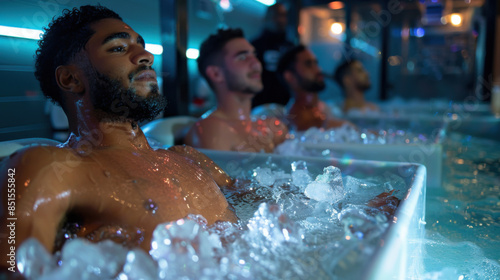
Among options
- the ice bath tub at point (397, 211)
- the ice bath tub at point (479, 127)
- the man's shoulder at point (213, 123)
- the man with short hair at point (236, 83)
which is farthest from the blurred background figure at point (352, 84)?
the ice bath tub at point (397, 211)

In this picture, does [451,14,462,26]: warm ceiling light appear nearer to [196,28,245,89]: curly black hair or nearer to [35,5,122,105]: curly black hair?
[196,28,245,89]: curly black hair

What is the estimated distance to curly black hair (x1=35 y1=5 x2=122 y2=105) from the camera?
3.78 ft

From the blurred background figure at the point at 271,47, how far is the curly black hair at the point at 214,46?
Answer: 4.95 ft

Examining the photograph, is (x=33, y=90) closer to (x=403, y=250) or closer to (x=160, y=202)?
(x=160, y=202)

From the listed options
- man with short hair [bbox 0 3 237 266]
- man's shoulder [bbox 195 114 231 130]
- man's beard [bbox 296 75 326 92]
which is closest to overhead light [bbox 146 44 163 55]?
man's shoulder [bbox 195 114 231 130]

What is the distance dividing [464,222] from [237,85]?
119 centimetres

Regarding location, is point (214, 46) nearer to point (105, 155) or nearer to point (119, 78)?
point (119, 78)

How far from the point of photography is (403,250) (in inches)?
33.0

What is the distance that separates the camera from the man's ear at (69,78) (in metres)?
1.14

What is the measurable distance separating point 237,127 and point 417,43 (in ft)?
15.1

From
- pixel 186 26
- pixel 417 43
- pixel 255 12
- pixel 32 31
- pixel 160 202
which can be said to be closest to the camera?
pixel 160 202

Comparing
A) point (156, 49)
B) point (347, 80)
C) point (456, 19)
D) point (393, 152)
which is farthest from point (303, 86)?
point (456, 19)

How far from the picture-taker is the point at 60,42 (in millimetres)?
1169

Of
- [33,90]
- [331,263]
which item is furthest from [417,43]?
[331,263]
